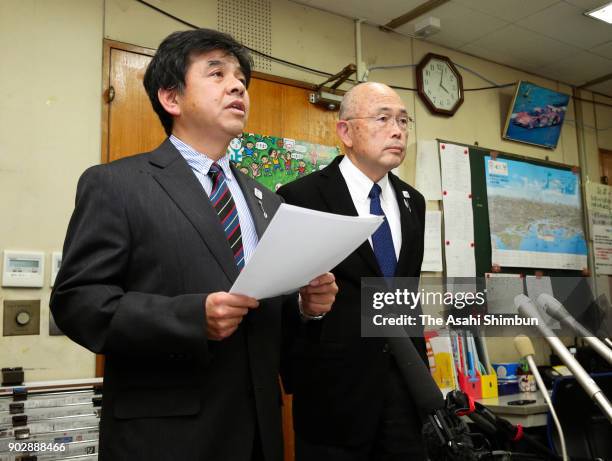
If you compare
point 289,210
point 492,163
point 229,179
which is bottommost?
point 289,210

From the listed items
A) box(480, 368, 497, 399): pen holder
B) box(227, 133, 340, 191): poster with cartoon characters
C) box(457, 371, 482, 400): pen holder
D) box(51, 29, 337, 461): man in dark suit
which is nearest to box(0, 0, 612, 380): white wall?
box(227, 133, 340, 191): poster with cartoon characters

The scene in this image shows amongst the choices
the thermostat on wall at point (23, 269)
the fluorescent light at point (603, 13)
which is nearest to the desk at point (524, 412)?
the thermostat on wall at point (23, 269)

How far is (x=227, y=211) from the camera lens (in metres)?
1.28

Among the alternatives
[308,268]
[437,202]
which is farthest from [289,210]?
[437,202]

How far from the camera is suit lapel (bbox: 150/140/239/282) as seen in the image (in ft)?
3.81

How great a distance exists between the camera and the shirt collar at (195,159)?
134 centimetres

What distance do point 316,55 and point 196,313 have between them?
2.72 metres

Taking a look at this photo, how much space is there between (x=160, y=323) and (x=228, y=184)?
1.49ft

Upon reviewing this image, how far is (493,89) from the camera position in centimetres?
424

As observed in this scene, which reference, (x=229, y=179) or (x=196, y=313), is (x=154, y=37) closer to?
(x=229, y=179)

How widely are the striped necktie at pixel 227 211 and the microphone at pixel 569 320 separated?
0.77 m

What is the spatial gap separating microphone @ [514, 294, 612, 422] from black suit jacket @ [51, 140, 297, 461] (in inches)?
25.2

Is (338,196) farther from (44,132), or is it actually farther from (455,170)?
(455,170)

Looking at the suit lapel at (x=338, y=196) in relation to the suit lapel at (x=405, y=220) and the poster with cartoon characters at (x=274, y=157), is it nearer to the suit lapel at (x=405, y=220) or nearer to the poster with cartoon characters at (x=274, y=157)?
the suit lapel at (x=405, y=220)
